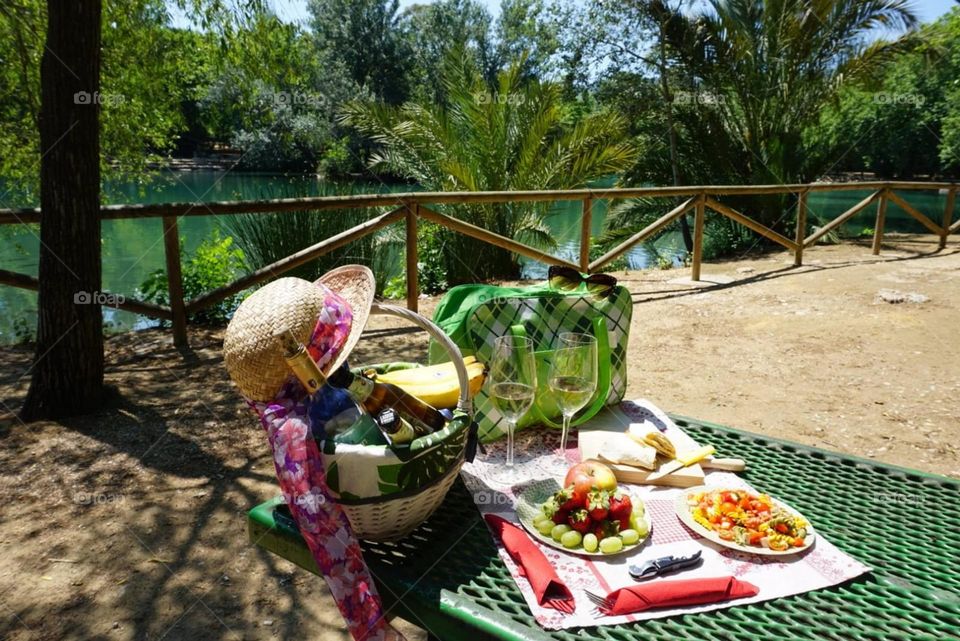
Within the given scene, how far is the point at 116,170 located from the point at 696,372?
890 centimetres

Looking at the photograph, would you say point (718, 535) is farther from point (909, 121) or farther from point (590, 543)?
point (909, 121)

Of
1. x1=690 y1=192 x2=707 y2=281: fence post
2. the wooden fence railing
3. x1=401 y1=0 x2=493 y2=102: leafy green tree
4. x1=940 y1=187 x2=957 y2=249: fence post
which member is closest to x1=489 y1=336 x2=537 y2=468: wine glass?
the wooden fence railing

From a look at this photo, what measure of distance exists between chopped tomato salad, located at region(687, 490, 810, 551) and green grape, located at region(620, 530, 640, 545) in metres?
0.15

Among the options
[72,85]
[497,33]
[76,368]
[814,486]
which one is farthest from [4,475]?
[497,33]

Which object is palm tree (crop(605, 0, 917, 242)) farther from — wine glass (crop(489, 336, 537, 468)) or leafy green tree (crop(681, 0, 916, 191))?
wine glass (crop(489, 336, 537, 468))

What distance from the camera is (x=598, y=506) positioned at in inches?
47.7

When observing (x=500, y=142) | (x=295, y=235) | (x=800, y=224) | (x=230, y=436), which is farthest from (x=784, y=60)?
(x=230, y=436)

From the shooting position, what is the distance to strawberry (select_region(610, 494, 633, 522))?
4.03 ft

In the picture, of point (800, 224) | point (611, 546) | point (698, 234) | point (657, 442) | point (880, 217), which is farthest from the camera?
point (880, 217)

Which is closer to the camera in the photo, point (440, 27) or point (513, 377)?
point (513, 377)

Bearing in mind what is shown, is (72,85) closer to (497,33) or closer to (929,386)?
(929,386)

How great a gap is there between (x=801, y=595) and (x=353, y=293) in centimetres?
94

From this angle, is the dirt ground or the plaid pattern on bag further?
the dirt ground

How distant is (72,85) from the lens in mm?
3598
